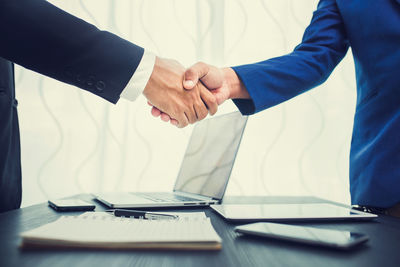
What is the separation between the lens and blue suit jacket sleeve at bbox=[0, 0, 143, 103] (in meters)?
0.58

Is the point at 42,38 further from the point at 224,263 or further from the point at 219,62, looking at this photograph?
the point at 219,62

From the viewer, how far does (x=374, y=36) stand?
75cm

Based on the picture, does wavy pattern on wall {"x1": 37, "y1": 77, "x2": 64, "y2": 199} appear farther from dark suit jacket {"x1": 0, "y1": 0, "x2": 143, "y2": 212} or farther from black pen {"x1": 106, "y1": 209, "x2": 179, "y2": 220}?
black pen {"x1": 106, "y1": 209, "x2": 179, "y2": 220}

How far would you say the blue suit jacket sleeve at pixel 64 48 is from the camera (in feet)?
1.91

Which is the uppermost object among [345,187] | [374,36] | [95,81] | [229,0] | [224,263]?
[229,0]

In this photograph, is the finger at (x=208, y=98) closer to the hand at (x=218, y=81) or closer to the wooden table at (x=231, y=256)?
the hand at (x=218, y=81)

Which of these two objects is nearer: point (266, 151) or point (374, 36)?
point (374, 36)

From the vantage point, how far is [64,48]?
63cm

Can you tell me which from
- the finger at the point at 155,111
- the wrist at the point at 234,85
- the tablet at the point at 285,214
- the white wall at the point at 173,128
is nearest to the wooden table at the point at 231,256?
the tablet at the point at 285,214

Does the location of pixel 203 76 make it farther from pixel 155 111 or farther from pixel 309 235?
pixel 309 235

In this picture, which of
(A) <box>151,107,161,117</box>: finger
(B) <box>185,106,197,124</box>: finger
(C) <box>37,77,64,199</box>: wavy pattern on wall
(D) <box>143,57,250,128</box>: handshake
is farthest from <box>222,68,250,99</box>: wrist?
(C) <box>37,77,64,199</box>: wavy pattern on wall

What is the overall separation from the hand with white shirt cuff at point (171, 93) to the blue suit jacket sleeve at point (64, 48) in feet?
0.17

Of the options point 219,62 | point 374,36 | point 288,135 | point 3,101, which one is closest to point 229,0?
point 219,62

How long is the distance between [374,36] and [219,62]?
721 millimetres
